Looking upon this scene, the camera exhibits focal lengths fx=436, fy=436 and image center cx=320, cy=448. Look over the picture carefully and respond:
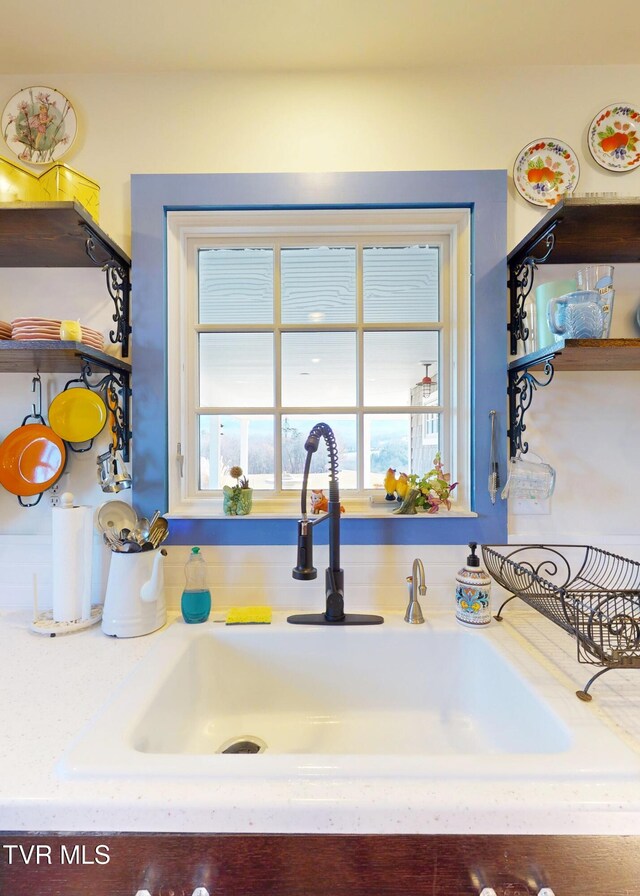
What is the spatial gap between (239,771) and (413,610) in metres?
0.68

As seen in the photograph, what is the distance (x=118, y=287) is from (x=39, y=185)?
0.98 feet

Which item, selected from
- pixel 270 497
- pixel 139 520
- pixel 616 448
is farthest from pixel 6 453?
pixel 616 448

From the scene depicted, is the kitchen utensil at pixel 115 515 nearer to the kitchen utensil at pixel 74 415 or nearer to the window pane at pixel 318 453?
the kitchen utensil at pixel 74 415

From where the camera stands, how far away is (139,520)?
128 centimetres

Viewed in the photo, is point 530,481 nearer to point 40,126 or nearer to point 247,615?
point 247,615

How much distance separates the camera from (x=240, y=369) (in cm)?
148

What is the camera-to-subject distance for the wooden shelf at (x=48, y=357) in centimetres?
107

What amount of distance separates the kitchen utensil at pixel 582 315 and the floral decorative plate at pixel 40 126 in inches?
59.6

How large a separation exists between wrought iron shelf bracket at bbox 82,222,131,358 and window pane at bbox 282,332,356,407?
0.49 meters

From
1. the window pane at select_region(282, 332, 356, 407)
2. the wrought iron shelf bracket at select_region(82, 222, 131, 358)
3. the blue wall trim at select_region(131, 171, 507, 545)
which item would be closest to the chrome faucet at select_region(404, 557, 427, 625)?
the blue wall trim at select_region(131, 171, 507, 545)

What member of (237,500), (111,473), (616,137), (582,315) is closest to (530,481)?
(582,315)

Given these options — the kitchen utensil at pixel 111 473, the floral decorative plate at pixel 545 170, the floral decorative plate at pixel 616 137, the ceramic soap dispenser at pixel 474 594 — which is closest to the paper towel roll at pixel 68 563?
the kitchen utensil at pixel 111 473

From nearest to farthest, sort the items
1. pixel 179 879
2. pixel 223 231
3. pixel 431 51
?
pixel 179 879 → pixel 431 51 → pixel 223 231

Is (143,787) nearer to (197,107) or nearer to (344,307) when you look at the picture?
(344,307)
